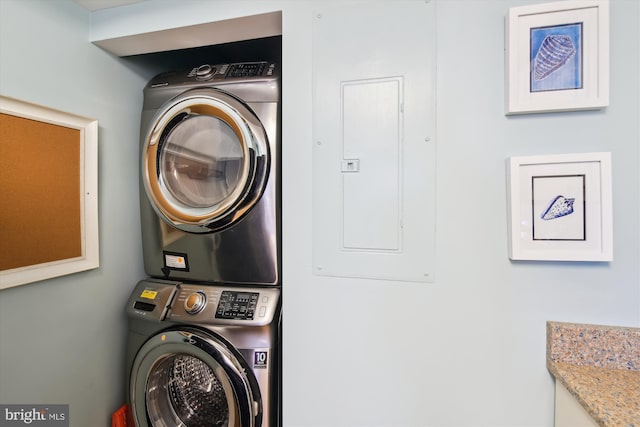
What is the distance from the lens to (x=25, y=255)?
3.64ft

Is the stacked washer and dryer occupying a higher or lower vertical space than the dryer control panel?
lower

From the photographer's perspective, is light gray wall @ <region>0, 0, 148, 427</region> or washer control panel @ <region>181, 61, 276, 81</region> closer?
light gray wall @ <region>0, 0, 148, 427</region>

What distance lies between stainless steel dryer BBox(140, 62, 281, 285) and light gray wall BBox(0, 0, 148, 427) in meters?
0.21

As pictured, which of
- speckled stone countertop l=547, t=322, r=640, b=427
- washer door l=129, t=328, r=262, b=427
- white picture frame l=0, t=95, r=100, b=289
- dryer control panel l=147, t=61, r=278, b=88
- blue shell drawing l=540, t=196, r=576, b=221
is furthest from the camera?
dryer control panel l=147, t=61, r=278, b=88

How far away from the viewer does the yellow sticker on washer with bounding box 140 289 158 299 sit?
4.59 feet

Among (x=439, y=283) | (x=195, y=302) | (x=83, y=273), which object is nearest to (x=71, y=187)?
(x=83, y=273)

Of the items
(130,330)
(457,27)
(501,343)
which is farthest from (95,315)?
(457,27)

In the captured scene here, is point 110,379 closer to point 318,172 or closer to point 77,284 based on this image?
point 77,284

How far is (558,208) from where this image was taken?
94cm

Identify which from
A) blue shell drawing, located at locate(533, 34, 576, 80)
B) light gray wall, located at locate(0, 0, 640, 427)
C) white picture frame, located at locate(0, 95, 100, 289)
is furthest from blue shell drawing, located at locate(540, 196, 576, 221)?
white picture frame, located at locate(0, 95, 100, 289)

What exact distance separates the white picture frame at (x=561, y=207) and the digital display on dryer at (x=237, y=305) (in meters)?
1.02

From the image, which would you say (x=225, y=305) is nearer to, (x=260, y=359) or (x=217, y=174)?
(x=260, y=359)

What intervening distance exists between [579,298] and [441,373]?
52 centimetres

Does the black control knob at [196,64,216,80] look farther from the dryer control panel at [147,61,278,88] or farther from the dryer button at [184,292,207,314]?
the dryer button at [184,292,207,314]
